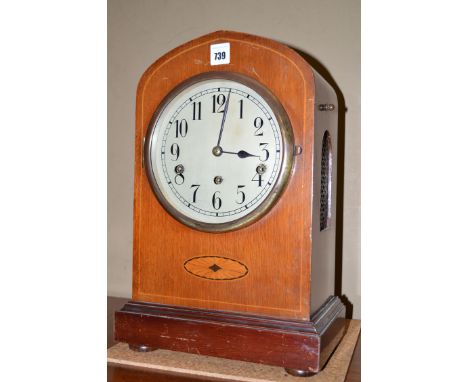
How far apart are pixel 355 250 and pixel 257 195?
62cm

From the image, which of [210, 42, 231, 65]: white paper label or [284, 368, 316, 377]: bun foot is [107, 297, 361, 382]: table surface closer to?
[284, 368, 316, 377]: bun foot

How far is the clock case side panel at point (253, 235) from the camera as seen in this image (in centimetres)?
92

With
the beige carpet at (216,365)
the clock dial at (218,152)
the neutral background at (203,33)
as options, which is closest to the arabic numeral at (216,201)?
the clock dial at (218,152)

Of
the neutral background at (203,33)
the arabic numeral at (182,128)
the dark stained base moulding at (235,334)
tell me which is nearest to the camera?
the dark stained base moulding at (235,334)

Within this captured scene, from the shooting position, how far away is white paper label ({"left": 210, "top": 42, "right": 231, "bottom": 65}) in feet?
3.20

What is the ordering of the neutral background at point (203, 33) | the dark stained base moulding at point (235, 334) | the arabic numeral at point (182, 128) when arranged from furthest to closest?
the neutral background at point (203, 33), the arabic numeral at point (182, 128), the dark stained base moulding at point (235, 334)

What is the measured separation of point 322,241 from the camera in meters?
1.03

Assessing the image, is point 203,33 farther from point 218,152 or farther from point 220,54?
point 218,152

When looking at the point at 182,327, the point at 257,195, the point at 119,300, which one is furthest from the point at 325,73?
the point at 119,300

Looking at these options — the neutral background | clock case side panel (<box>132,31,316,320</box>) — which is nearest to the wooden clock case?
clock case side panel (<box>132,31,316,320</box>)

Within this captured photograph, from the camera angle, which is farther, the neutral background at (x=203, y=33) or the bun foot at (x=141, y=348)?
the neutral background at (x=203, y=33)

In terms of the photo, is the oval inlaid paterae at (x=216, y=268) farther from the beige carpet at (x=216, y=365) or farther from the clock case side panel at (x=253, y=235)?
the beige carpet at (x=216, y=365)

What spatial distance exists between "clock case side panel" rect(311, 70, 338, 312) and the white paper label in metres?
0.19

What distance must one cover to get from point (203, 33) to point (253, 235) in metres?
0.93
